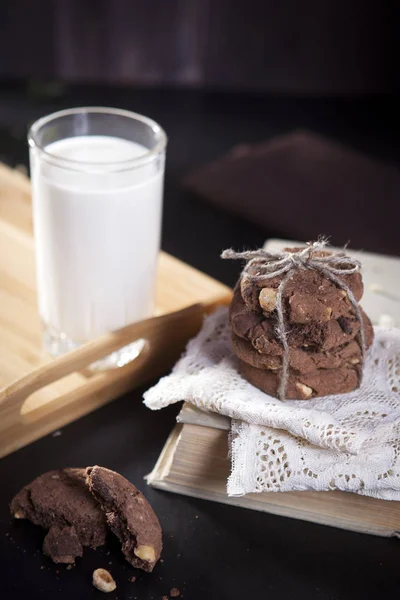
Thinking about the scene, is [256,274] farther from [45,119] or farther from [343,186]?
[343,186]

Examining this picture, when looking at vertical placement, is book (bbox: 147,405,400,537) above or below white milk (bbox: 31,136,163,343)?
below

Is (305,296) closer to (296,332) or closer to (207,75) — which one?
(296,332)


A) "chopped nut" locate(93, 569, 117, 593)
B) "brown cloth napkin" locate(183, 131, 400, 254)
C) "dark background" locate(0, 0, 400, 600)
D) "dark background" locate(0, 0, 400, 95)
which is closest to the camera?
"chopped nut" locate(93, 569, 117, 593)

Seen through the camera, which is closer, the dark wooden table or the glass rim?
the dark wooden table

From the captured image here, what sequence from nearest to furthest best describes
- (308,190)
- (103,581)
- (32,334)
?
1. (103,581)
2. (32,334)
3. (308,190)

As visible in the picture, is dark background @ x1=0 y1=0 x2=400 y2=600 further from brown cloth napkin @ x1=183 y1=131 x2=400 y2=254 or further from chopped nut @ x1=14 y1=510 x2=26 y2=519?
chopped nut @ x1=14 y1=510 x2=26 y2=519

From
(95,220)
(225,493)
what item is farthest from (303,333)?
(95,220)

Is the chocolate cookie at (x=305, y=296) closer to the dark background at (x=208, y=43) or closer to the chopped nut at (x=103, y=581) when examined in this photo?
the chopped nut at (x=103, y=581)

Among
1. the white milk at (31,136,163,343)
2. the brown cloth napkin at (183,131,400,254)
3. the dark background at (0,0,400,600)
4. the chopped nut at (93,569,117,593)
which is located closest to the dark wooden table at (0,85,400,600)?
the chopped nut at (93,569,117,593)

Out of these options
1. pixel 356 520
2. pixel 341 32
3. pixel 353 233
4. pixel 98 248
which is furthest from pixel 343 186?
pixel 356 520
